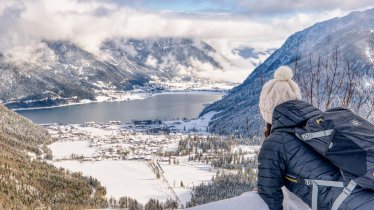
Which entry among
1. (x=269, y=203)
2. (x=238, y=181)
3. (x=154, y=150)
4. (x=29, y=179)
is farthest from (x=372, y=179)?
(x=154, y=150)

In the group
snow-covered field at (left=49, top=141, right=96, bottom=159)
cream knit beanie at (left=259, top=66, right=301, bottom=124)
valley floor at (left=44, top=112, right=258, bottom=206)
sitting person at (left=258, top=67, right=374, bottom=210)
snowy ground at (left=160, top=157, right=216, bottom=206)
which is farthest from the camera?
snow-covered field at (left=49, top=141, right=96, bottom=159)

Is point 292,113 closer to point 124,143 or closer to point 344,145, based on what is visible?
point 344,145

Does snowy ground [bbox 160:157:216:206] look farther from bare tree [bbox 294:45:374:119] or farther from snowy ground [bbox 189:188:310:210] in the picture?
snowy ground [bbox 189:188:310:210]

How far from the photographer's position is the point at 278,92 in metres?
4.89


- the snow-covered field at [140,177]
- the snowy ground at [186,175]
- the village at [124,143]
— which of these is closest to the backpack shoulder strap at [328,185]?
the snow-covered field at [140,177]

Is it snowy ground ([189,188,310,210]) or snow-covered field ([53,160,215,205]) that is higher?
snowy ground ([189,188,310,210])

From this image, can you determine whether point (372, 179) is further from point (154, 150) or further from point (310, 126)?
point (154, 150)

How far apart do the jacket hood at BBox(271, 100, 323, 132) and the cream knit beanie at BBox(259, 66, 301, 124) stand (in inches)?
12.7

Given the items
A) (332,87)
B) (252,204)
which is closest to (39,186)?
(332,87)

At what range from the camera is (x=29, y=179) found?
100375 mm

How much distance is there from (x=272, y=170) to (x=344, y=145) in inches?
34.8

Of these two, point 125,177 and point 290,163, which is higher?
point 290,163

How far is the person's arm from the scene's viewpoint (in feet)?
13.8

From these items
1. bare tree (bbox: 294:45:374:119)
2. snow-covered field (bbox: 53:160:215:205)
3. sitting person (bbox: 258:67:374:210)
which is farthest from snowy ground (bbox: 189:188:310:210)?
snow-covered field (bbox: 53:160:215:205)
